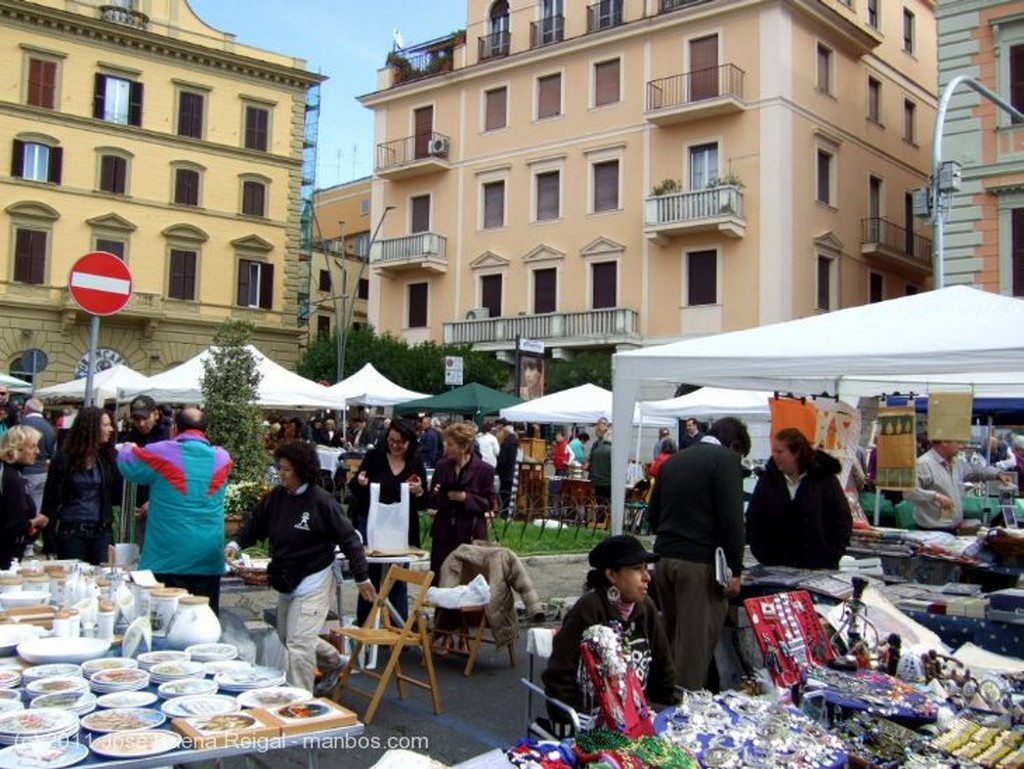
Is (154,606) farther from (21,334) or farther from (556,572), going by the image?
(21,334)

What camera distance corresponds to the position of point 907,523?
27.8 feet

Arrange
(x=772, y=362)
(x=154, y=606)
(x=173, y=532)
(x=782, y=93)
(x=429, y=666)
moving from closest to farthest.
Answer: (x=154, y=606), (x=173, y=532), (x=429, y=666), (x=772, y=362), (x=782, y=93)

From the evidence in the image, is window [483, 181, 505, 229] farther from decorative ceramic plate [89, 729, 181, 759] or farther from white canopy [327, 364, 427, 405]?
decorative ceramic plate [89, 729, 181, 759]

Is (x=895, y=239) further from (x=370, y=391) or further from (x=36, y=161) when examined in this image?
(x=36, y=161)

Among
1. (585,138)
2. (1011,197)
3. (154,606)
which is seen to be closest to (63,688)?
(154,606)

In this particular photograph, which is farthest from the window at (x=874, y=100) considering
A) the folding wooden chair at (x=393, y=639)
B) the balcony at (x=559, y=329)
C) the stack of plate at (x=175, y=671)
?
the stack of plate at (x=175, y=671)

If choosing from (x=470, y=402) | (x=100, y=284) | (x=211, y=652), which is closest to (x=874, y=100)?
(x=470, y=402)

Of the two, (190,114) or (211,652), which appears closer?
(211,652)

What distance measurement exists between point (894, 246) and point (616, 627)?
28948mm

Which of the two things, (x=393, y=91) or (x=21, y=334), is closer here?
(x=21, y=334)

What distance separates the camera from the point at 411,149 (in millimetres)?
33906

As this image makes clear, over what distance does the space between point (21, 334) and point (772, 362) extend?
103 ft

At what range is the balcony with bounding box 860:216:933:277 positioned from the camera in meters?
28.8

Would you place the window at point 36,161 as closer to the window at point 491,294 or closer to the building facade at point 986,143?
the window at point 491,294
